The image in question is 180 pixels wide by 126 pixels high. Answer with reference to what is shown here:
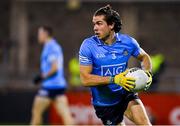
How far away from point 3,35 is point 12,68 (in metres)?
2.14

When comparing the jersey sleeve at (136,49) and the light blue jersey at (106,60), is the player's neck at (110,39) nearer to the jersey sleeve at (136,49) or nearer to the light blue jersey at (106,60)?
the light blue jersey at (106,60)

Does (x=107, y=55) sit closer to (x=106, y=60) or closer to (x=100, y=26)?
(x=106, y=60)

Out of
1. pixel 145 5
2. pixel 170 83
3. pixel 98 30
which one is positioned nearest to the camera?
pixel 98 30

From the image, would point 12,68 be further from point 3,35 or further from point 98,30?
point 98,30

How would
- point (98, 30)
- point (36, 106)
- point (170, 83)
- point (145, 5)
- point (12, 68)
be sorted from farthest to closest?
point (145, 5), point (12, 68), point (170, 83), point (36, 106), point (98, 30)

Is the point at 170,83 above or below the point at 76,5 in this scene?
below

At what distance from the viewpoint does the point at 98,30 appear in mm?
8969

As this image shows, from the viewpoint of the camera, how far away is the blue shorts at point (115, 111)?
30.0ft

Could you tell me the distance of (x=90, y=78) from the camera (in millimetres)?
8844

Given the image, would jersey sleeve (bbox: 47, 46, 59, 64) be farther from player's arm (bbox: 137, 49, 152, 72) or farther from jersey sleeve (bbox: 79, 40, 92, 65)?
jersey sleeve (bbox: 79, 40, 92, 65)

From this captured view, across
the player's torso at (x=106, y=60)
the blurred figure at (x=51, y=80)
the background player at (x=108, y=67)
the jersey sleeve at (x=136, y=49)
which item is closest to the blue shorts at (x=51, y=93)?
the blurred figure at (x=51, y=80)

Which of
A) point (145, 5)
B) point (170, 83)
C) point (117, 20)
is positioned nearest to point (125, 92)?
point (117, 20)

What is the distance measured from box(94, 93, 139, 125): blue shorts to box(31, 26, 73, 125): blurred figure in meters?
4.33

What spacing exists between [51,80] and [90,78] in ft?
17.2
